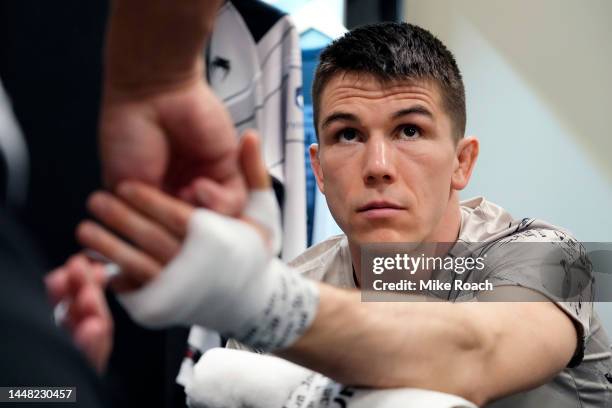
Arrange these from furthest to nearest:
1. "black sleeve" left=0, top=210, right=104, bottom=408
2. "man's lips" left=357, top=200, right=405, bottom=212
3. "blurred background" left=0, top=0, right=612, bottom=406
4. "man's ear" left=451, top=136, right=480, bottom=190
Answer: "blurred background" left=0, top=0, right=612, bottom=406, "man's ear" left=451, top=136, right=480, bottom=190, "man's lips" left=357, top=200, right=405, bottom=212, "black sleeve" left=0, top=210, right=104, bottom=408

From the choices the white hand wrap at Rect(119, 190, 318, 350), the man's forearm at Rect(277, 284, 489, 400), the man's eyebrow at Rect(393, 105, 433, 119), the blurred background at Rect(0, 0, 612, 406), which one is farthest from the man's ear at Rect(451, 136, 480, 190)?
the white hand wrap at Rect(119, 190, 318, 350)

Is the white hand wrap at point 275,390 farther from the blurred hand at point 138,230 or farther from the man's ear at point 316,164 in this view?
the man's ear at point 316,164

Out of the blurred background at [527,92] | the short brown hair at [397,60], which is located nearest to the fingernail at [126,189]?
the short brown hair at [397,60]

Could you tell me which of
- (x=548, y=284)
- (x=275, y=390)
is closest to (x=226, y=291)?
(x=275, y=390)

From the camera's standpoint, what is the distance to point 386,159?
2.66 feet

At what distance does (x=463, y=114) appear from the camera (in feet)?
3.06

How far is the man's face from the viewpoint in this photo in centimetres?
79

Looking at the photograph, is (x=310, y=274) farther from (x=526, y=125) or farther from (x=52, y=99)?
(x=526, y=125)

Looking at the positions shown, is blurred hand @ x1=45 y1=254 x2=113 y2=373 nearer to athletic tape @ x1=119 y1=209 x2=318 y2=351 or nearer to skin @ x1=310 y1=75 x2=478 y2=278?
athletic tape @ x1=119 y1=209 x2=318 y2=351

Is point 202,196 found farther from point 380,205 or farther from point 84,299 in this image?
point 380,205

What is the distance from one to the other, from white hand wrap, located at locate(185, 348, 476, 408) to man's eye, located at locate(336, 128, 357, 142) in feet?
1.13

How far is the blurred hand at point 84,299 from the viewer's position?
14.5 inches

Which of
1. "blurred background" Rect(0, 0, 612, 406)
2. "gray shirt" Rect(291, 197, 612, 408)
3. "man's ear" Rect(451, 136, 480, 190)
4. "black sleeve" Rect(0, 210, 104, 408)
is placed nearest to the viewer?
"black sleeve" Rect(0, 210, 104, 408)

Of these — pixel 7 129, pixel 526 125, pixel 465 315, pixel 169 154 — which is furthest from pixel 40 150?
pixel 526 125
